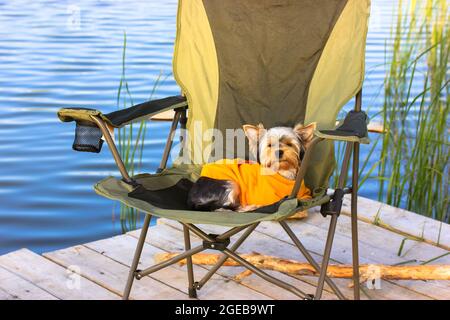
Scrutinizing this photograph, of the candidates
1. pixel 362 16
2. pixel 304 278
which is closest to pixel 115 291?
pixel 304 278

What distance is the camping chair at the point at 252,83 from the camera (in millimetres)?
2869

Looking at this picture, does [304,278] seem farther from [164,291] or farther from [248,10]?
[248,10]

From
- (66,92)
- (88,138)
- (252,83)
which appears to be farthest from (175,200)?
(66,92)

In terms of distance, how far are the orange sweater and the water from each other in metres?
0.83

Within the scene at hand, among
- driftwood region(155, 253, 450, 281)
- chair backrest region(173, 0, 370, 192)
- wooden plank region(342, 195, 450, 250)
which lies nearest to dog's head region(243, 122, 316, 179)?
chair backrest region(173, 0, 370, 192)

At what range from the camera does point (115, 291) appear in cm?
306

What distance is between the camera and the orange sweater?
2.84m

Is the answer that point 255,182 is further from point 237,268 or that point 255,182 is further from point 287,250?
point 287,250

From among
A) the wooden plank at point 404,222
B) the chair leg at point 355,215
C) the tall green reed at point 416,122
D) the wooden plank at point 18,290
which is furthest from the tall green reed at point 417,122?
the wooden plank at point 18,290

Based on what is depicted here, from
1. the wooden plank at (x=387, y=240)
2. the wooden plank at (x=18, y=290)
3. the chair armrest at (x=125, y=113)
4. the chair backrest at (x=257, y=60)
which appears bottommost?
the wooden plank at (x=18, y=290)

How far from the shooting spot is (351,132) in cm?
251

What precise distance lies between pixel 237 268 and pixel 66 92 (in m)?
3.91

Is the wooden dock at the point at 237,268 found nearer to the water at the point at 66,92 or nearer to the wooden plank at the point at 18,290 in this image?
the wooden plank at the point at 18,290

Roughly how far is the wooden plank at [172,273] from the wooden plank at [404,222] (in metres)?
0.94
